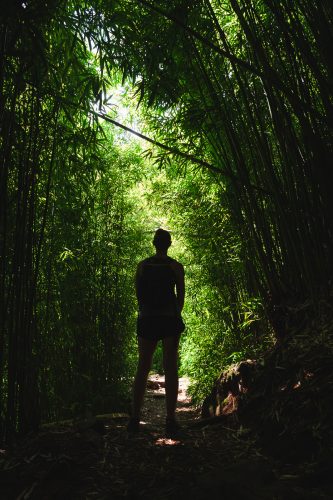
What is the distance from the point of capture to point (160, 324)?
2188mm

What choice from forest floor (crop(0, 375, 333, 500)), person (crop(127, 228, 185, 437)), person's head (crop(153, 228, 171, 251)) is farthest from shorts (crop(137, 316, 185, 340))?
forest floor (crop(0, 375, 333, 500))

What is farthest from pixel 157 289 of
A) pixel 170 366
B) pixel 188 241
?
pixel 188 241

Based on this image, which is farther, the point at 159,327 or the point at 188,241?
the point at 188,241

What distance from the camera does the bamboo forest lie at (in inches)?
62.7

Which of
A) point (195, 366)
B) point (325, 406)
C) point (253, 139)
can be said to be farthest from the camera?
point (195, 366)

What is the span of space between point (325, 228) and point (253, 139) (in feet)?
3.04

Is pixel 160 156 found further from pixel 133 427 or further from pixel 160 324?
pixel 133 427

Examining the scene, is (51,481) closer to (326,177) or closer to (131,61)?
(326,177)

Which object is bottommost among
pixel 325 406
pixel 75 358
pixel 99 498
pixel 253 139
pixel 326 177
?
pixel 99 498

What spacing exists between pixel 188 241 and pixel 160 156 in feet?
4.77

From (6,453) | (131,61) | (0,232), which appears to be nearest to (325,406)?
(6,453)

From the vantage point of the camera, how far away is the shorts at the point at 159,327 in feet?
7.16

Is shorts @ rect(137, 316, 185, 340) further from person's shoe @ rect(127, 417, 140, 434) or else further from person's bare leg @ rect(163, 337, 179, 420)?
person's shoe @ rect(127, 417, 140, 434)

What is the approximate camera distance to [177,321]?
2223 millimetres
